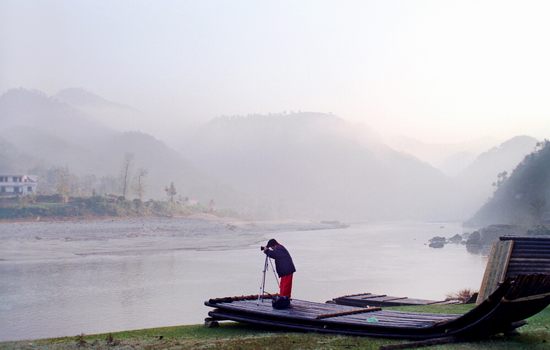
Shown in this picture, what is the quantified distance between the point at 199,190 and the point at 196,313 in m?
150

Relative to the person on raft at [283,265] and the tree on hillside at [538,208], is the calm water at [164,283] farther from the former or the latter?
the tree on hillside at [538,208]

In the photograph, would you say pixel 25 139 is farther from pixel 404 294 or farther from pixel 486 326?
pixel 486 326

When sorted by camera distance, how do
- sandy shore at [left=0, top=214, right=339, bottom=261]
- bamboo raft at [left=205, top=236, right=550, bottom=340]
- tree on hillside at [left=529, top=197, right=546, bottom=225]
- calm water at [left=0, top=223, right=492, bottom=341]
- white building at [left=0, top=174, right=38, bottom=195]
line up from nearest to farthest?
bamboo raft at [left=205, top=236, right=550, bottom=340] → calm water at [left=0, top=223, right=492, bottom=341] → sandy shore at [left=0, top=214, right=339, bottom=261] → tree on hillside at [left=529, top=197, right=546, bottom=225] → white building at [left=0, top=174, right=38, bottom=195]

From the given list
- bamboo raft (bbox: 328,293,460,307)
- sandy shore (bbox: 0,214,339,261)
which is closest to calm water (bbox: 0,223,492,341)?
sandy shore (bbox: 0,214,339,261)

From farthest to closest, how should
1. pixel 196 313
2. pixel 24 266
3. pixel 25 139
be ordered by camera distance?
pixel 25 139 < pixel 24 266 < pixel 196 313

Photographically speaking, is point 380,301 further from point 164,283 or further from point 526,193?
point 526,193

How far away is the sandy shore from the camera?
40625 mm

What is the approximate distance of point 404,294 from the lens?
23.3m

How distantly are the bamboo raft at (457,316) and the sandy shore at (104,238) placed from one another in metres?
31.8

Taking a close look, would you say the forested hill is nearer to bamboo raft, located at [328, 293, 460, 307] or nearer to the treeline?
the treeline

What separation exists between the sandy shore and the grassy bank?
30.2m

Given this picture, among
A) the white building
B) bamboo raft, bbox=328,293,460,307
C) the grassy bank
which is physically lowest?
bamboo raft, bbox=328,293,460,307

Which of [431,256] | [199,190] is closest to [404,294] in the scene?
[431,256]

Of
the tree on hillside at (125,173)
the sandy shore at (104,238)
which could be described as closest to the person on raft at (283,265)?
the sandy shore at (104,238)
